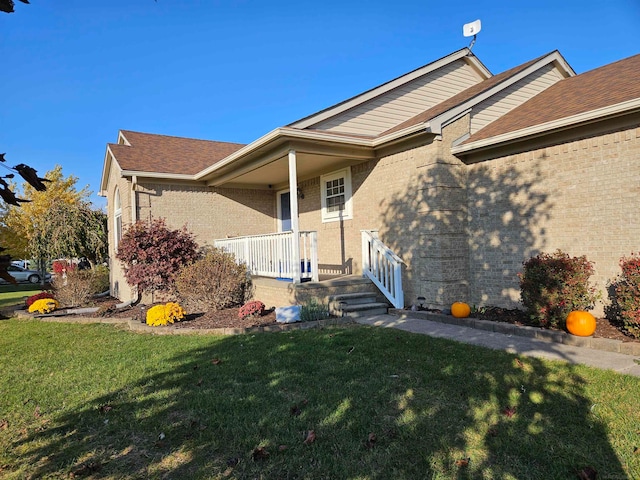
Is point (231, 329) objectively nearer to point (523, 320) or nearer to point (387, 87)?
point (523, 320)

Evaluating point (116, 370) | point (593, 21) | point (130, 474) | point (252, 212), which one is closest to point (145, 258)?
point (252, 212)

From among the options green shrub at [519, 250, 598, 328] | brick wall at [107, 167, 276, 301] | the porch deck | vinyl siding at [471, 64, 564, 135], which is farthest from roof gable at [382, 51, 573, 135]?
brick wall at [107, 167, 276, 301]

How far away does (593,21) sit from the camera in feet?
33.3

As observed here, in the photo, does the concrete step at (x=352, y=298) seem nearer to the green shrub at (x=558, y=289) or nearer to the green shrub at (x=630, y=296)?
the green shrub at (x=558, y=289)

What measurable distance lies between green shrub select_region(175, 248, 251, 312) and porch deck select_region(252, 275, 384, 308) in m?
0.80

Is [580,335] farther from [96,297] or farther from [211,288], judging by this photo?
[96,297]

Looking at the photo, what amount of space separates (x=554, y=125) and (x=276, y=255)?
6178 mm

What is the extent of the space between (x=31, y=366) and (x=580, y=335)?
777cm

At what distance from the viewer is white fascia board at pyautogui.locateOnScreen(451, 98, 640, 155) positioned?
20.1 ft

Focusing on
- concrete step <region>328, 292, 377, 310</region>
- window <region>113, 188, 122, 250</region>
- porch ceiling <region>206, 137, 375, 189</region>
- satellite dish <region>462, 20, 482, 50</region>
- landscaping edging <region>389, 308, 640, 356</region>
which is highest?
satellite dish <region>462, 20, 482, 50</region>

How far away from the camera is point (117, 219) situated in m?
14.6

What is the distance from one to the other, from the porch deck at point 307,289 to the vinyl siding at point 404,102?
382 centimetres

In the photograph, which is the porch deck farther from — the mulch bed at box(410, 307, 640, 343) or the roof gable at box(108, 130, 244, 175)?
the roof gable at box(108, 130, 244, 175)

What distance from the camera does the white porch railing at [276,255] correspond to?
923 centimetres
